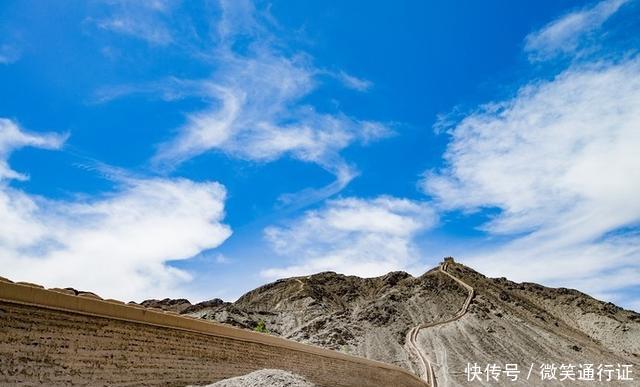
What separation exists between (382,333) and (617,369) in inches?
779

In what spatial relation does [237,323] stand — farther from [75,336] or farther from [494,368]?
[75,336]

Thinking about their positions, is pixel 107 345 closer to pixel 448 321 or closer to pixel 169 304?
pixel 448 321

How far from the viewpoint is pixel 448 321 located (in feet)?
173

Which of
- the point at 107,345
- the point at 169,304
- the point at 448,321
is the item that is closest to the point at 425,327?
the point at 448,321

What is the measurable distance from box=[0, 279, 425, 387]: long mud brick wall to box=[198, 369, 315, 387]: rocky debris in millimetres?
736

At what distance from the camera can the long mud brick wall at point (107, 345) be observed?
7660 millimetres

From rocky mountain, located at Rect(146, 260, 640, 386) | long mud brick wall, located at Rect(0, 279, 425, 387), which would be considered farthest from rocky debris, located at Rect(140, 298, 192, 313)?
long mud brick wall, located at Rect(0, 279, 425, 387)

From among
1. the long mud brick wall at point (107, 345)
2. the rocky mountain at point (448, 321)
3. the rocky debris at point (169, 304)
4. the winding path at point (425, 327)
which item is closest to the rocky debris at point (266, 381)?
the long mud brick wall at point (107, 345)

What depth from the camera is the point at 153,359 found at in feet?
33.4

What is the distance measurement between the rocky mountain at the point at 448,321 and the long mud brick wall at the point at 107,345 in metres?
28.7

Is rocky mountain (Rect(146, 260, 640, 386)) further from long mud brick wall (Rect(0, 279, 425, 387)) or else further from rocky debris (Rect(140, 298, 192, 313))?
long mud brick wall (Rect(0, 279, 425, 387))

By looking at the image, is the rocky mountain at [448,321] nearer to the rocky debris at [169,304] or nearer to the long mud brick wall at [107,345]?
the rocky debris at [169,304]

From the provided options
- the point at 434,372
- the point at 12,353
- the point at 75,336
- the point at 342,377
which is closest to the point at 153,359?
the point at 75,336

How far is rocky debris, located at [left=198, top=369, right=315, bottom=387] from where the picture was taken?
11.1 metres
